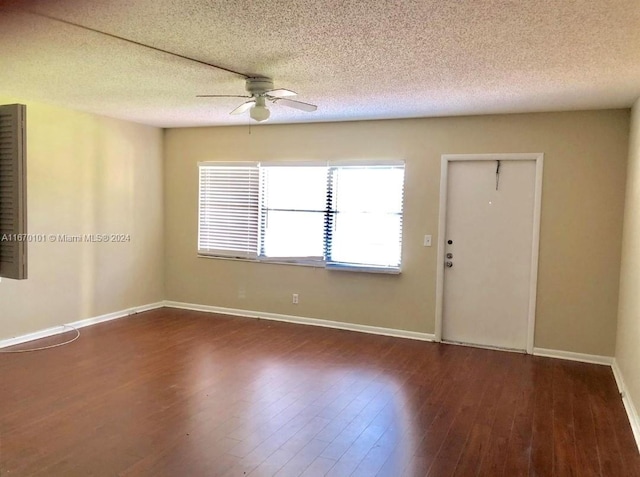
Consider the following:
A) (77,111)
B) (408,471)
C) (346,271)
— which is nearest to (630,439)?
(408,471)

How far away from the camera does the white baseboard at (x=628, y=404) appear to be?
3280 millimetres

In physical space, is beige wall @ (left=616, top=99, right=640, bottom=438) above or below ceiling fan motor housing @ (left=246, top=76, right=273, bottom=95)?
below

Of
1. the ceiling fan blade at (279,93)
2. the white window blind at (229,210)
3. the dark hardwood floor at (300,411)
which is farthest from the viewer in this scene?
the white window blind at (229,210)

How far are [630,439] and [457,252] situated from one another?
2466mm

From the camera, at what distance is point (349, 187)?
18.9 ft

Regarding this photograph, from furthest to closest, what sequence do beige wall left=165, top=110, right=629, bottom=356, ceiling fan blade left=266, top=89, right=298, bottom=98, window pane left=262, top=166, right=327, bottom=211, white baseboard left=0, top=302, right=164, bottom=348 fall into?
window pane left=262, top=166, right=327, bottom=211 < white baseboard left=0, top=302, right=164, bottom=348 < beige wall left=165, top=110, right=629, bottom=356 < ceiling fan blade left=266, top=89, right=298, bottom=98

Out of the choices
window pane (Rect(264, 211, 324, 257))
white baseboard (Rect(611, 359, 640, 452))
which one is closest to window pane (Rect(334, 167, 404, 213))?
window pane (Rect(264, 211, 324, 257))

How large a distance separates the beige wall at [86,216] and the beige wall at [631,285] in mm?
5440

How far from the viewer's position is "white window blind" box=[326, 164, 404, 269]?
5.57 metres

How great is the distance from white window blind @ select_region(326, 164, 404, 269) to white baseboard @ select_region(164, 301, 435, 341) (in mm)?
723

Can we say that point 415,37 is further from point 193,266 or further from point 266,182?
point 193,266

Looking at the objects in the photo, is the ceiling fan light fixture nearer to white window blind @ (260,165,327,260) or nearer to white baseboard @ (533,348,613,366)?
white window blind @ (260,165,327,260)

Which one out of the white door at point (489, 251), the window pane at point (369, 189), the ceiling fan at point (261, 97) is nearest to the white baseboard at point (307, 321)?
the white door at point (489, 251)

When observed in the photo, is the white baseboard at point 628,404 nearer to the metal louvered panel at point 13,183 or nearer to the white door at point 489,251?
the white door at point 489,251
